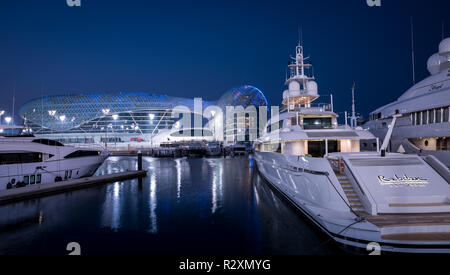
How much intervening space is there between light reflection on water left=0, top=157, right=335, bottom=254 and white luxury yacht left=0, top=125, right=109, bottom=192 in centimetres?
366

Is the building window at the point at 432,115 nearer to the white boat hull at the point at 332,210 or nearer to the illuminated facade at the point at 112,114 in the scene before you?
the white boat hull at the point at 332,210

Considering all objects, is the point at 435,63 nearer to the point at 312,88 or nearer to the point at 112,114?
the point at 312,88

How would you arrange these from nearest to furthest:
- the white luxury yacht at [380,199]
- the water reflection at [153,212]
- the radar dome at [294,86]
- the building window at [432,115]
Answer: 1. the white luxury yacht at [380,199]
2. the water reflection at [153,212]
3. the building window at [432,115]
4. the radar dome at [294,86]

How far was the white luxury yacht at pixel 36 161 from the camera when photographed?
14.3 m

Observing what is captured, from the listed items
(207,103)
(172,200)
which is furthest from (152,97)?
(172,200)

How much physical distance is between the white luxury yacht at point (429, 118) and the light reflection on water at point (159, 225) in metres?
11.0

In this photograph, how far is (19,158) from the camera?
48.5 feet

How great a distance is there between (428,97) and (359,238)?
60.6 feet

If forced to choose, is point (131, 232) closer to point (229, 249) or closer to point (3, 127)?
point (229, 249)

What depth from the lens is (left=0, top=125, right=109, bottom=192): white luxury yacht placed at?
1426cm

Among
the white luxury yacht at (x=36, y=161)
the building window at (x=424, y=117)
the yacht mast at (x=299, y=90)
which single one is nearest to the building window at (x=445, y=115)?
the building window at (x=424, y=117)

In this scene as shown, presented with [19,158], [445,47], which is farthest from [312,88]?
[19,158]

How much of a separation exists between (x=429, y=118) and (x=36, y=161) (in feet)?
97.9

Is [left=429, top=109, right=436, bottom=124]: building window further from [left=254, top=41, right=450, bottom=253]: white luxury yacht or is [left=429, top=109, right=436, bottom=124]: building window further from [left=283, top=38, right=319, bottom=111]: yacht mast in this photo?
[left=254, top=41, right=450, bottom=253]: white luxury yacht
